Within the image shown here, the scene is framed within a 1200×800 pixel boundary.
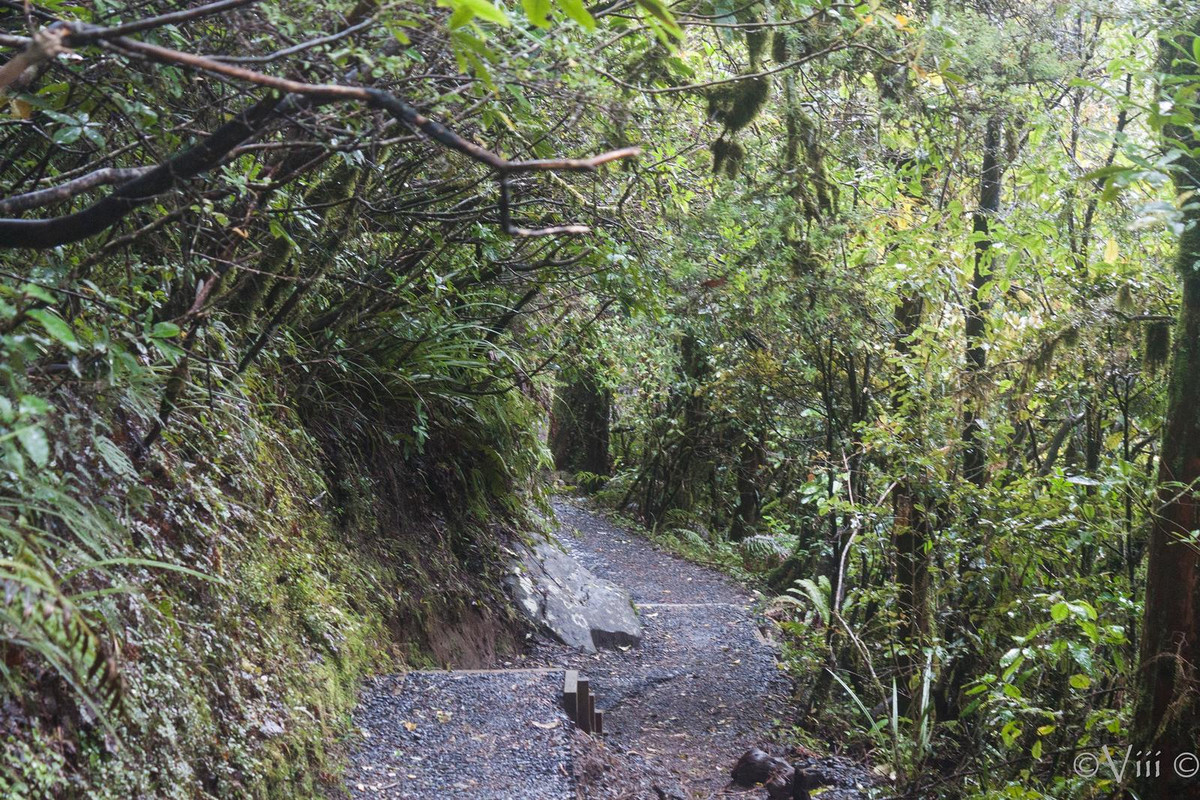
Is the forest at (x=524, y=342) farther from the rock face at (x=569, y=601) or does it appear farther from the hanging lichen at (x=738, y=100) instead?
the rock face at (x=569, y=601)

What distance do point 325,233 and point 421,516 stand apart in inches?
98.1

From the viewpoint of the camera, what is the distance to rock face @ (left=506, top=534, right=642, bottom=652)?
7.39m

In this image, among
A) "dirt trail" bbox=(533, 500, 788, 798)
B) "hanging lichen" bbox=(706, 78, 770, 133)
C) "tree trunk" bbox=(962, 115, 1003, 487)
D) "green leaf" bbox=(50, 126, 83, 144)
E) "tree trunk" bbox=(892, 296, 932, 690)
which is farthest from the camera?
"dirt trail" bbox=(533, 500, 788, 798)

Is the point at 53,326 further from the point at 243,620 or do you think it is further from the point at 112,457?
the point at 243,620

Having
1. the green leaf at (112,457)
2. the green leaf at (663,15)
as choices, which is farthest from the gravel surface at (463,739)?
the green leaf at (663,15)

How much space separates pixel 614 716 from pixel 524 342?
3.11 m

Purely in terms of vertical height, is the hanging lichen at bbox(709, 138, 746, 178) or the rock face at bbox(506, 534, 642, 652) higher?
the hanging lichen at bbox(709, 138, 746, 178)

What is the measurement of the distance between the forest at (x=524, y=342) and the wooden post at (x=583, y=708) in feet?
1.41

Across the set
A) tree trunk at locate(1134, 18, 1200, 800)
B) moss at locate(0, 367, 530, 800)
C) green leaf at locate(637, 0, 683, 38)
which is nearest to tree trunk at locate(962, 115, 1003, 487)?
tree trunk at locate(1134, 18, 1200, 800)

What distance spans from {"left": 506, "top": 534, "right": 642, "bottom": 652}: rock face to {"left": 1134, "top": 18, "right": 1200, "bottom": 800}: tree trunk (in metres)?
4.54

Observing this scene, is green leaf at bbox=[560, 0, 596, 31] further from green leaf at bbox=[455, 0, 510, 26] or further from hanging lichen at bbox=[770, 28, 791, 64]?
hanging lichen at bbox=[770, 28, 791, 64]

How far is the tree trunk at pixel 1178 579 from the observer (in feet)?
12.0

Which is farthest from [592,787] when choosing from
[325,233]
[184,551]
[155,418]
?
[325,233]

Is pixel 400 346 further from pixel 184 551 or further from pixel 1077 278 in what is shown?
pixel 1077 278
